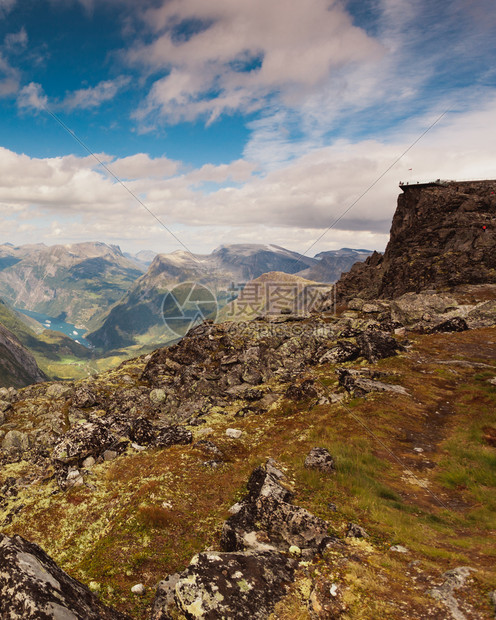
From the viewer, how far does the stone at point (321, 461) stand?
16.4m

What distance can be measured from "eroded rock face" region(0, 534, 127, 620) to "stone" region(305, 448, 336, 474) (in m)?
11.3

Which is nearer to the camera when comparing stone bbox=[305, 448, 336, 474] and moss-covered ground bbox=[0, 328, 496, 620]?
moss-covered ground bbox=[0, 328, 496, 620]

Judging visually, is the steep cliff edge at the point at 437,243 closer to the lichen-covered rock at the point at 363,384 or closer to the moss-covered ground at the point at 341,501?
the lichen-covered rock at the point at 363,384

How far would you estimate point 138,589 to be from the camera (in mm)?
10312

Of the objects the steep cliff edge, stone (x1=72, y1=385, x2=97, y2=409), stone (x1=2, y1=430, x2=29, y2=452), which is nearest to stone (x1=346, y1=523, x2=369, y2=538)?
stone (x1=2, y1=430, x2=29, y2=452)

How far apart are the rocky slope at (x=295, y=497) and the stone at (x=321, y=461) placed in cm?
8

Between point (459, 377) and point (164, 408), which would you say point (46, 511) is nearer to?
point (164, 408)

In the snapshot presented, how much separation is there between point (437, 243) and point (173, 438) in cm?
8861

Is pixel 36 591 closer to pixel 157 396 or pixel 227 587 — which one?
pixel 227 587

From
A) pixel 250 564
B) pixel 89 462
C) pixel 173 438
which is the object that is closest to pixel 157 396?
pixel 173 438

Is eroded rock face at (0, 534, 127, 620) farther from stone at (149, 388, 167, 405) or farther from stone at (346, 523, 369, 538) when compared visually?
stone at (149, 388, 167, 405)

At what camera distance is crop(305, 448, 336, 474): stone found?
16438 mm

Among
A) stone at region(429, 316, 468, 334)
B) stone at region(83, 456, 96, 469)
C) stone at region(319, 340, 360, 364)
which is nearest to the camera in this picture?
stone at region(83, 456, 96, 469)

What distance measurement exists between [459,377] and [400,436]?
1299cm
